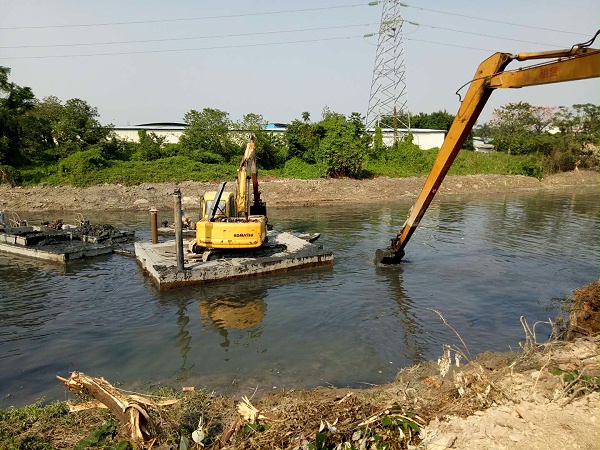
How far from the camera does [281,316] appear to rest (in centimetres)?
1262

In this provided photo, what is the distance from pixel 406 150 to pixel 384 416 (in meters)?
46.8

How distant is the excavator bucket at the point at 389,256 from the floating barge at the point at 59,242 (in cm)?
A: 1139

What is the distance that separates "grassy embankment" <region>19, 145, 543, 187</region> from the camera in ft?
119

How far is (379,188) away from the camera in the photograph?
40344 millimetres

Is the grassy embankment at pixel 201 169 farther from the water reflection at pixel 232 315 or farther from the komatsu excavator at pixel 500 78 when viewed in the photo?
the komatsu excavator at pixel 500 78

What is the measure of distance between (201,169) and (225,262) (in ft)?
83.3

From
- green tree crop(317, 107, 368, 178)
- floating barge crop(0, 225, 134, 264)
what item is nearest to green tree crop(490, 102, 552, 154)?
green tree crop(317, 107, 368, 178)

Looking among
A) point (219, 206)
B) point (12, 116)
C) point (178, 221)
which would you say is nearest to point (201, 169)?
point (12, 116)

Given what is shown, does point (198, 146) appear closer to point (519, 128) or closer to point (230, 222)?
point (230, 222)

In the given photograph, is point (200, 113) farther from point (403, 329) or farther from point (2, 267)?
point (403, 329)

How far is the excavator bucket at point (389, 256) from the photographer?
17.0 m

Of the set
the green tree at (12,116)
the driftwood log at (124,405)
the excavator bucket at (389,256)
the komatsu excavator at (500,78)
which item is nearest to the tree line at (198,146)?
the green tree at (12,116)

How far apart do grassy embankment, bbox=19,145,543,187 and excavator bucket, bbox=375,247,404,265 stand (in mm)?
23994

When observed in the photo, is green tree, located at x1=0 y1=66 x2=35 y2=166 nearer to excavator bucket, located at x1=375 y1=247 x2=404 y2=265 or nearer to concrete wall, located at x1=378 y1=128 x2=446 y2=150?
excavator bucket, located at x1=375 y1=247 x2=404 y2=265
